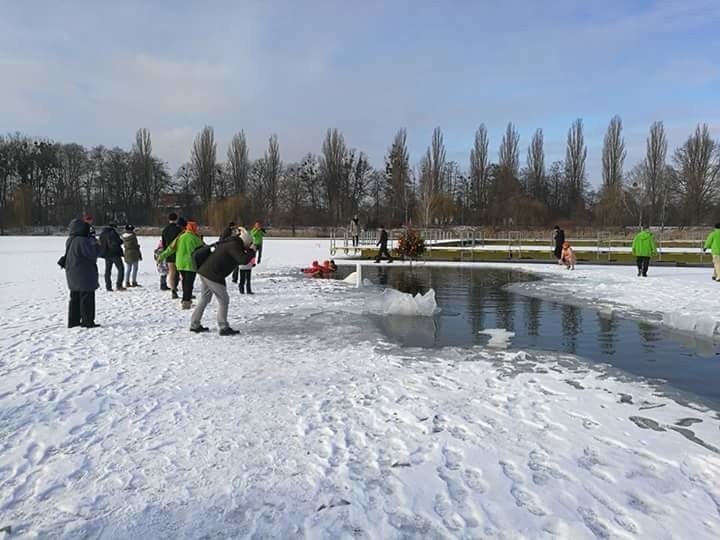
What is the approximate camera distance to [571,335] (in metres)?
8.94

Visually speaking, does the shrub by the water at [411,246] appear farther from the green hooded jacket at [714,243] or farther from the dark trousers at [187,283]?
the dark trousers at [187,283]

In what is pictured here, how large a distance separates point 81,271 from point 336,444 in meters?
6.28

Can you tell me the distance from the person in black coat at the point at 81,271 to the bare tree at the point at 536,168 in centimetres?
7242

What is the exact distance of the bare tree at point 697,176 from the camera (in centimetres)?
6469

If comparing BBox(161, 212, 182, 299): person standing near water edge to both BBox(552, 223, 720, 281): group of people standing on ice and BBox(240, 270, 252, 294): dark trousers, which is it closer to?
BBox(240, 270, 252, 294): dark trousers

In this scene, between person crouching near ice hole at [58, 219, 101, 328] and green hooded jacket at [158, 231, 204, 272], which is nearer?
person crouching near ice hole at [58, 219, 101, 328]

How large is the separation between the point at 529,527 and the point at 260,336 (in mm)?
5936

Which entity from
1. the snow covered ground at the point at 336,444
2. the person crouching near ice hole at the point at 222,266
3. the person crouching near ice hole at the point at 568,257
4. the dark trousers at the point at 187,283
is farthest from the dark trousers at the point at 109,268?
the person crouching near ice hole at the point at 568,257

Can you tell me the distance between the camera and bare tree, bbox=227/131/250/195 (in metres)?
75.1

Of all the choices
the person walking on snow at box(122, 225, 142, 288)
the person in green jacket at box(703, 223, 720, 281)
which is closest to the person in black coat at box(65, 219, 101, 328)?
the person walking on snow at box(122, 225, 142, 288)

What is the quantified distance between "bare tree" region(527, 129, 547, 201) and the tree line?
0.46 ft

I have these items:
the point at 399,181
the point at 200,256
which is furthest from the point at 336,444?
the point at 399,181

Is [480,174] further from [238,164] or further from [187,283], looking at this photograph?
[187,283]

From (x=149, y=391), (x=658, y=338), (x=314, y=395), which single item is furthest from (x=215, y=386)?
(x=658, y=338)
